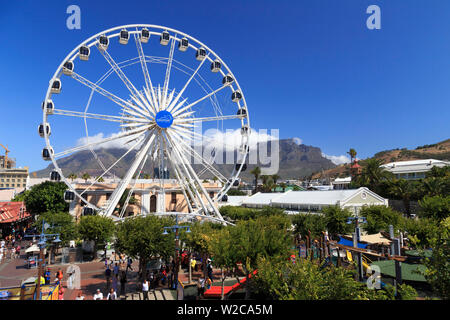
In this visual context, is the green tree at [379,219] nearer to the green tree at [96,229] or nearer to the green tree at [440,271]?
the green tree at [440,271]

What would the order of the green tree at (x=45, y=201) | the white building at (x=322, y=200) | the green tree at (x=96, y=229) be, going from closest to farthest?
the green tree at (x=96, y=229) < the white building at (x=322, y=200) < the green tree at (x=45, y=201)

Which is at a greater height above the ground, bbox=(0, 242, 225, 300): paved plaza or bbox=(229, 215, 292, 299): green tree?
bbox=(229, 215, 292, 299): green tree

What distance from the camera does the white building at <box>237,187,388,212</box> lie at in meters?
42.0

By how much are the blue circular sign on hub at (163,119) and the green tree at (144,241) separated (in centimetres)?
1492

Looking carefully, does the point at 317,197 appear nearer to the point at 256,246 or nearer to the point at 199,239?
the point at 199,239

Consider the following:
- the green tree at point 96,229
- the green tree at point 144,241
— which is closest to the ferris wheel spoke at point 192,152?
the green tree at point 96,229

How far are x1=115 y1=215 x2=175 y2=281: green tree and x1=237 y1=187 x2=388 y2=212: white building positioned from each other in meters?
24.1

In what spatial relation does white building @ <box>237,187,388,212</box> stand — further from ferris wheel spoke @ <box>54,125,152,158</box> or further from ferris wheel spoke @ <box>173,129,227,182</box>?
ferris wheel spoke @ <box>54,125,152,158</box>

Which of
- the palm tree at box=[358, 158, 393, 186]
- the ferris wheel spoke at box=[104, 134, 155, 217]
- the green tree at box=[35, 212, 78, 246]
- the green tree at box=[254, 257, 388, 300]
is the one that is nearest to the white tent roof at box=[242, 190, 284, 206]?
the palm tree at box=[358, 158, 393, 186]

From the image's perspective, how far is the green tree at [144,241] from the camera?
18.0 meters

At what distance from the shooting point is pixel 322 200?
4628 centimetres

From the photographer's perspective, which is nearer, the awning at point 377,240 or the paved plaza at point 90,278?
the paved plaza at point 90,278

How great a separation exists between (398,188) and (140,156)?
42127 mm
